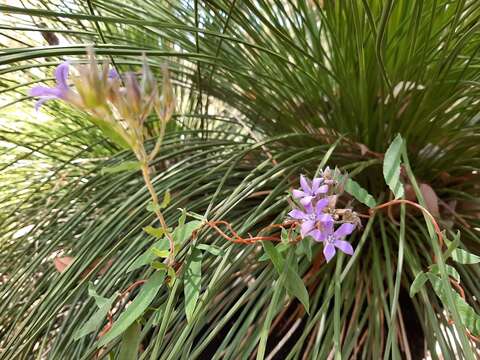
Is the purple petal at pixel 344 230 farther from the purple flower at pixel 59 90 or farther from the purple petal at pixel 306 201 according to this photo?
the purple flower at pixel 59 90

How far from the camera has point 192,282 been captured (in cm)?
44

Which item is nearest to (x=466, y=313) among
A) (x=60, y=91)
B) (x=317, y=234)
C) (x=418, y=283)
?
(x=418, y=283)

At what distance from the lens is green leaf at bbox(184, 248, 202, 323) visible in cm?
42

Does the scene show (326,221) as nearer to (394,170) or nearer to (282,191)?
(394,170)

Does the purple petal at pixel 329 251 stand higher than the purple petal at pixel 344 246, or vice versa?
the purple petal at pixel 329 251

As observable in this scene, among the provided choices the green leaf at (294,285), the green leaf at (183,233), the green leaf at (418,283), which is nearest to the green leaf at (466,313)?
the green leaf at (418,283)

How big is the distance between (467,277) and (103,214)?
0.48m

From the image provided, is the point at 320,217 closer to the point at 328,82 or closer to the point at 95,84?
the point at 95,84

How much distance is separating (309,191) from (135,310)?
0.58 ft

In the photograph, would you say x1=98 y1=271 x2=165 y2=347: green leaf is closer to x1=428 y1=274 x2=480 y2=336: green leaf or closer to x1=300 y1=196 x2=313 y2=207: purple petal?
x1=300 y1=196 x2=313 y2=207: purple petal

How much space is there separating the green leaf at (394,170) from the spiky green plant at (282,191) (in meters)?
0.03

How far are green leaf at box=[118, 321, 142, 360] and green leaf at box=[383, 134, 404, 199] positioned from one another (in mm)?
260

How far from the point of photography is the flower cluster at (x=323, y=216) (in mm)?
407

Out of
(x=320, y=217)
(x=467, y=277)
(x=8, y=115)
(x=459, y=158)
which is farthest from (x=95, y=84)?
(x=8, y=115)
